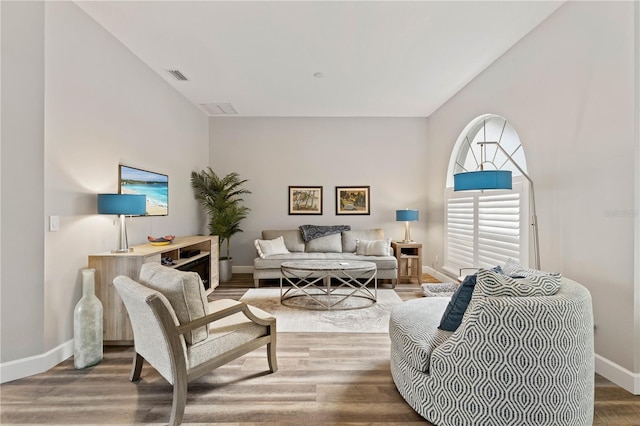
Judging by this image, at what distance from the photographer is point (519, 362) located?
161 centimetres

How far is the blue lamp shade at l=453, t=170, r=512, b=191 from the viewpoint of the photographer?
110 inches

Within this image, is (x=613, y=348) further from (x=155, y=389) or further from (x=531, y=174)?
(x=155, y=389)

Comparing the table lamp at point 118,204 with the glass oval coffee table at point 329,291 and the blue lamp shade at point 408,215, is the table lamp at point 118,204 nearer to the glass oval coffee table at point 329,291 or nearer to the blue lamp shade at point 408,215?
the glass oval coffee table at point 329,291

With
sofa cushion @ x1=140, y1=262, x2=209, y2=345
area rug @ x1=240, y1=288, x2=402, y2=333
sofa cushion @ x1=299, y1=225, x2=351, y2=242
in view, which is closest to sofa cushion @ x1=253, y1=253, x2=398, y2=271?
sofa cushion @ x1=299, y1=225, x2=351, y2=242

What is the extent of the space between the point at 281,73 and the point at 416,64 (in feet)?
5.53

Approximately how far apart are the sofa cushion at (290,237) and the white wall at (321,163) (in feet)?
1.08

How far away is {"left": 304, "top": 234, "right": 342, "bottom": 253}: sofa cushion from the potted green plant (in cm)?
133

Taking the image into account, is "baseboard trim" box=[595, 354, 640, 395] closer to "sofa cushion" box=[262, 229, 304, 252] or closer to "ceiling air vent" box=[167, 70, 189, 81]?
"sofa cushion" box=[262, 229, 304, 252]

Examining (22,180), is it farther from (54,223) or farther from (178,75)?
(178,75)

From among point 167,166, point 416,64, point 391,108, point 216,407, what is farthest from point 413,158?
point 216,407

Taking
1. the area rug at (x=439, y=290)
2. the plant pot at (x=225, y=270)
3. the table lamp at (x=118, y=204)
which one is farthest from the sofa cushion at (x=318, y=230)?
the table lamp at (x=118, y=204)

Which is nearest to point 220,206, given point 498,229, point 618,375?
point 498,229

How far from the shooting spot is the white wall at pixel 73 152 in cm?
244

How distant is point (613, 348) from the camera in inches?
92.1
